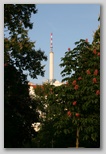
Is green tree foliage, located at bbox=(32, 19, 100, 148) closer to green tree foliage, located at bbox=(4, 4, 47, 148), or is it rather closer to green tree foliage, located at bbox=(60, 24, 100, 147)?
green tree foliage, located at bbox=(60, 24, 100, 147)

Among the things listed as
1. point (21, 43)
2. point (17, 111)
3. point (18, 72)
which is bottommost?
point (17, 111)

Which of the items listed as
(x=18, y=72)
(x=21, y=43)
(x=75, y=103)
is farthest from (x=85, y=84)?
(x=21, y=43)

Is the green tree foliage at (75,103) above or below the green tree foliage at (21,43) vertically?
below

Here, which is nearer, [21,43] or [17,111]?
[17,111]

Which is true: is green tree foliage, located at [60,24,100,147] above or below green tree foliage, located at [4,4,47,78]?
below

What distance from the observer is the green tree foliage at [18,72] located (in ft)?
11.2

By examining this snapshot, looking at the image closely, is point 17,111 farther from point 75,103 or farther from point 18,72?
point 75,103

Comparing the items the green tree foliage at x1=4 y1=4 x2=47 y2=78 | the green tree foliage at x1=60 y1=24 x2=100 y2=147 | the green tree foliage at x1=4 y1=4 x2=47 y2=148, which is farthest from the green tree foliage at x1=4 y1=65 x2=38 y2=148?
the green tree foliage at x1=60 y1=24 x2=100 y2=147

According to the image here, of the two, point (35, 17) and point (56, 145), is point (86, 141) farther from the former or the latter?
point (35, 17)

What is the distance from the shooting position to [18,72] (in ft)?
11.5

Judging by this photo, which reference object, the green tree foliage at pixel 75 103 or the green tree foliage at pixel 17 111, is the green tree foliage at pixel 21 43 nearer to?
the green tree foliage at pixel 17 111

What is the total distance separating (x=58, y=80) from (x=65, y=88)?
4.8 inches

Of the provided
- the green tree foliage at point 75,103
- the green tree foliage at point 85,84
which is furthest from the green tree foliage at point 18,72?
the green tree foliage at point 85,84

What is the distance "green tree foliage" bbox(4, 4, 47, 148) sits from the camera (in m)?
3.42
